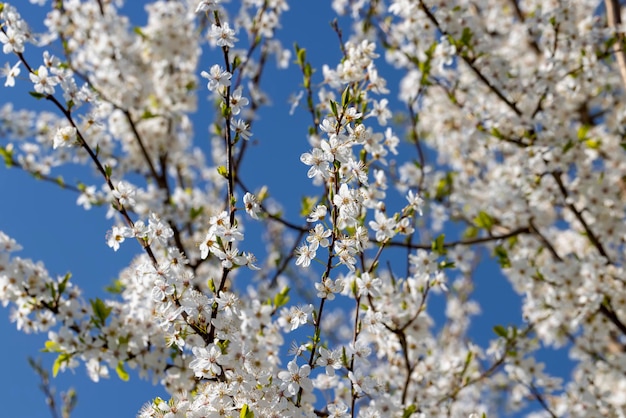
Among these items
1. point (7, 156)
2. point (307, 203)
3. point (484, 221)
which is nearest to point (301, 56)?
point (307, 203)

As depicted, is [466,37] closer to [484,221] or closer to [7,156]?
[484,221]

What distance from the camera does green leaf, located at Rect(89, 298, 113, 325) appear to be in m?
4.03

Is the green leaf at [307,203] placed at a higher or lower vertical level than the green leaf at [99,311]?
higher

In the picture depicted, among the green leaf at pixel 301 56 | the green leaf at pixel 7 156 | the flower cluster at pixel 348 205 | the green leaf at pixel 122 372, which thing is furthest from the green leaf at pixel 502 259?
the green leaf at pixel 7 156

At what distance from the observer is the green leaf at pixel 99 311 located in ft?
13.2

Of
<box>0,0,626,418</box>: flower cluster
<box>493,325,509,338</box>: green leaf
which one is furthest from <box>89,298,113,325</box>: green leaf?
<box>493,325,509,338</box>: green leaf

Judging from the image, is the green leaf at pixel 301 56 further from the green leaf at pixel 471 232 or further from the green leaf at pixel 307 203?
the green leaf at pixel 471 232

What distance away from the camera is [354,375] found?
9.23 ft

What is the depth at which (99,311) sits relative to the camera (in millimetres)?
4035

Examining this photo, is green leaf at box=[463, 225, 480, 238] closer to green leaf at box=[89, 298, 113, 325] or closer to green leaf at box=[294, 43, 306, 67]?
green leaf at box=[294, 43, 306, 67]

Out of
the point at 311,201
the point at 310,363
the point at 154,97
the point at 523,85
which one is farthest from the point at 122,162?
the point at 310,363

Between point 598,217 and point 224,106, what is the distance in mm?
4369

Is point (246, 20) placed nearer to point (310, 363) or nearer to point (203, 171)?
point (203, 171)

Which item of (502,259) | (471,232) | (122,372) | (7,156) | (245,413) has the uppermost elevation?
(471,232)
